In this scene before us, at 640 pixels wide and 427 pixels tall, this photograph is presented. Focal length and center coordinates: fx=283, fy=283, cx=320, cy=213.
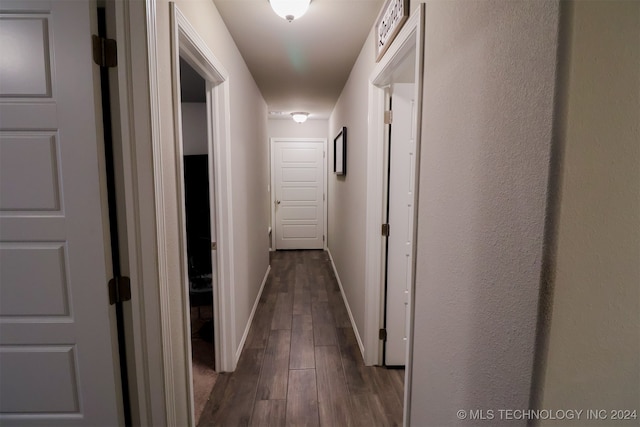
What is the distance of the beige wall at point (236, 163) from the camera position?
1170 millimetres

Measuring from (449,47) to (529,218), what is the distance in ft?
2.12

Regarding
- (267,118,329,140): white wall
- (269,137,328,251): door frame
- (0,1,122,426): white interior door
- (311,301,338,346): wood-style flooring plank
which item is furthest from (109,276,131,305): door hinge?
→ (267,118,329,140): white wall

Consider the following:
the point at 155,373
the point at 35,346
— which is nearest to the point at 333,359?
the point at 155,373

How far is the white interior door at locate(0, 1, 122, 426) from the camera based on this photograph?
0.98 m

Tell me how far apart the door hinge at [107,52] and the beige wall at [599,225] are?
132 cm

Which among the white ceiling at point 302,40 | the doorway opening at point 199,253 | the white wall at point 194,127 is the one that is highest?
the white ceiling at point 302,40

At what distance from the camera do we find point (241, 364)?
2156 mm

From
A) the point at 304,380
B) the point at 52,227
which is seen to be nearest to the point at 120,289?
the point at 52,227

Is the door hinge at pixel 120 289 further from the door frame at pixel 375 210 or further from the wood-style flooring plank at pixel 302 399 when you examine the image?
the door frame at pixel 375 210

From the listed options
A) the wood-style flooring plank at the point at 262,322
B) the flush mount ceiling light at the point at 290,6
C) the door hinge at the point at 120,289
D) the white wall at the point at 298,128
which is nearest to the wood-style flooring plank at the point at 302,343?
the wood-style flooring plank at the point at 262,322

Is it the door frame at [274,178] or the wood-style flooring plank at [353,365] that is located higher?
the door frame at [274,178]

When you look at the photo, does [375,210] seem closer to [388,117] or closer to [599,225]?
[388,117]

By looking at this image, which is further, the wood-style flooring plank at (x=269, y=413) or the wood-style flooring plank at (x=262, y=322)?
the wood-style flooring plank at (x=262, y=322)

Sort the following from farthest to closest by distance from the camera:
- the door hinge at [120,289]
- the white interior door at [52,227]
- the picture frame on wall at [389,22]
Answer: the picture frame on wall at [389,22] < the door hinge at [120,289] < the white interior door at [52,227]
